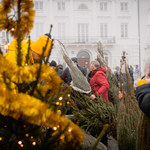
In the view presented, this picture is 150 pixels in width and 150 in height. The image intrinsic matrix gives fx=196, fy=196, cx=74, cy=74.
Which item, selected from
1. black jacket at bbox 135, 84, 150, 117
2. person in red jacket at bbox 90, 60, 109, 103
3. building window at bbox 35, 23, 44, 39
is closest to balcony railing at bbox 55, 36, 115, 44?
building window at bbox 35, 23, 44, 39

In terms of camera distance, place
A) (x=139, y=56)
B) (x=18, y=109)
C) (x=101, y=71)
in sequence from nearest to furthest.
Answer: (x=18, y=109) < (x=101, y=71) < (x=139, y=56)

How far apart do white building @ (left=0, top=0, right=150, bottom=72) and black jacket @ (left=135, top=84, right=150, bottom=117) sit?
→ 24653mm

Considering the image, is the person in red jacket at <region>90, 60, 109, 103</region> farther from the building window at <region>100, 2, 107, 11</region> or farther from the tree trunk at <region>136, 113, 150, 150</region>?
the building window at <region>100, 2, 107, 11</region>

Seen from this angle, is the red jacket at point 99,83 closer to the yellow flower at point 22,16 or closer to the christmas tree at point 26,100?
the christmas tree at point 26,100

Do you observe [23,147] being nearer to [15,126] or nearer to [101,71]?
[15,126]

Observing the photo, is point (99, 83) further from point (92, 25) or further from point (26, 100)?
point (92, 25)

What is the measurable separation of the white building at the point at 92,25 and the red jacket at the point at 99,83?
73.4 feet

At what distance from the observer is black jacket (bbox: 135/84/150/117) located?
1449 millimetres

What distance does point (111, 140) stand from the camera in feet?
11.3

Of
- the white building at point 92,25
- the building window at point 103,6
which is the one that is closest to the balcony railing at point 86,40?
the white building at point 92,25

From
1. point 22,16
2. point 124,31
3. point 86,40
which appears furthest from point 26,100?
point 124,31

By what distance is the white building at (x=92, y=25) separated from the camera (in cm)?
2633

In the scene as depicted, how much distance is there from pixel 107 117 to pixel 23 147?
7.00 feet

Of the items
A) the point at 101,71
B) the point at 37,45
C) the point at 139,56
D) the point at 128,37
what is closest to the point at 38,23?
the point at 128,37
